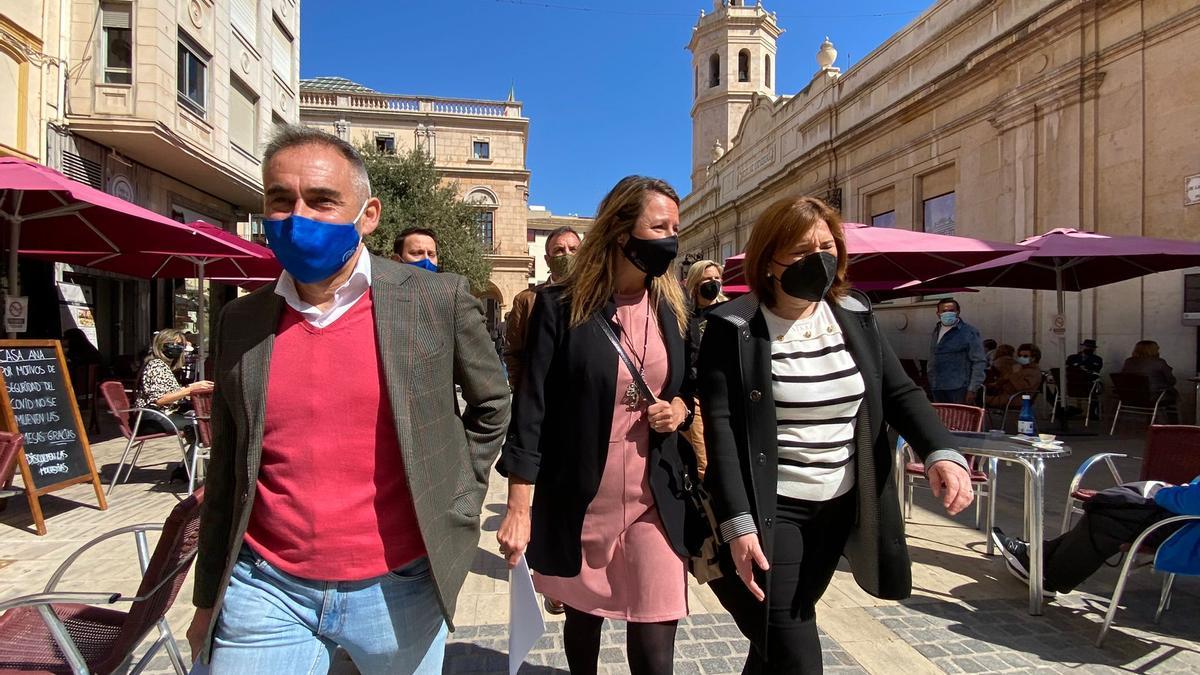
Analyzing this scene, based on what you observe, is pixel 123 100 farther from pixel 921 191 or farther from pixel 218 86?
pixel 921 191

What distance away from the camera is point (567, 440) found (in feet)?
6.72

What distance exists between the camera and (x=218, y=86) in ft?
49.8

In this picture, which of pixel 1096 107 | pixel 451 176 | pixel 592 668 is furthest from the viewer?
pixel 451 176

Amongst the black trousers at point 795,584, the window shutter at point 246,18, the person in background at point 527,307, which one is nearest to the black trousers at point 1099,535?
the black trousers at point 795,584

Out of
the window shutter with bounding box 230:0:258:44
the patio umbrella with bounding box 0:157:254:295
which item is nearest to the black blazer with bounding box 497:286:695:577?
the patio umbrella with bounding box 0:157:254:295

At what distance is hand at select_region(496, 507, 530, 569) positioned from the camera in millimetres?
1967

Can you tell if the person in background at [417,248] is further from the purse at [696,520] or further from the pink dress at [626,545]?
the pink dress at [626,545]

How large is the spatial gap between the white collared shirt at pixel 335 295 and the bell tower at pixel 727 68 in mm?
34210

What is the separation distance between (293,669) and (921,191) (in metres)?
16.9

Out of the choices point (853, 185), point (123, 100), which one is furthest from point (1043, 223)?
point (123, 100)

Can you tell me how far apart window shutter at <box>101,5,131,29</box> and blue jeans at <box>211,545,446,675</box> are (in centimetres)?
1552

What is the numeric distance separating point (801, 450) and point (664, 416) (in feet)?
1.53

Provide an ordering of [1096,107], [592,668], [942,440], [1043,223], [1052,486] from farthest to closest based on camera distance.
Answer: [1043,223] < [1096,107] < [1052,486] < [592,668] < [942,440]

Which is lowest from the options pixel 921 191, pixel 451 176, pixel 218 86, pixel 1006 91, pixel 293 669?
pixel 293 669
